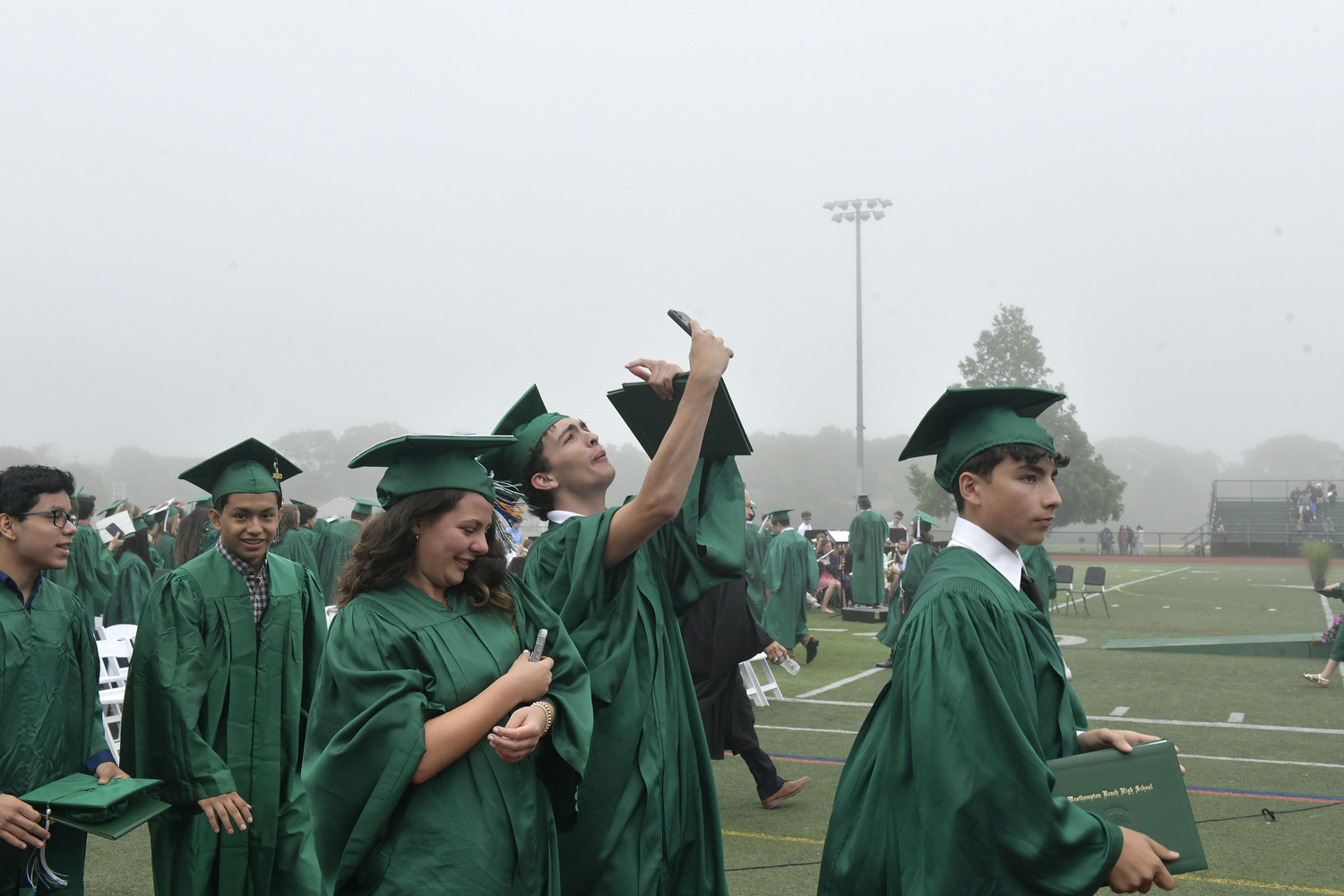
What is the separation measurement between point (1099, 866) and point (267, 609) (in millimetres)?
2933

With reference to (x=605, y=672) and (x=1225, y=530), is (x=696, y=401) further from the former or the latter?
(x=1225, y=530)

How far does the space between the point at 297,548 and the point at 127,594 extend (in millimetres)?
1631

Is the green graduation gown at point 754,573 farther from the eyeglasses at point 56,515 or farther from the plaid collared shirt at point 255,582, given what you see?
the eyeglasses at point 56,515

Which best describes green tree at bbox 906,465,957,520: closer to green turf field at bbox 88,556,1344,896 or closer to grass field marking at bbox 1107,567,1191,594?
grass field marking at bbox 1107,567,1191,594

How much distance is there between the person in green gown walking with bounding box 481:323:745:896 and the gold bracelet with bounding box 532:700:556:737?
11.5 inches

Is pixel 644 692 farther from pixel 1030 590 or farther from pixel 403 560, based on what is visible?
pixel 1030 590

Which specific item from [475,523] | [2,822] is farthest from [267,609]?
[475,523]

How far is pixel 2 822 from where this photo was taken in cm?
311

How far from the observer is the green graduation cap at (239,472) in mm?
3994

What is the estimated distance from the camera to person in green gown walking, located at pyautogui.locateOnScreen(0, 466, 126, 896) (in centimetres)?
330

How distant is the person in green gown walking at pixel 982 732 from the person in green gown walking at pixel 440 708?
66 centimetres

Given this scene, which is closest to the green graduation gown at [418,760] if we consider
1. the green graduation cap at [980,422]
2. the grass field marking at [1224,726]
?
the green graduation cap at [980,422]

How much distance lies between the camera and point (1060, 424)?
5178cm

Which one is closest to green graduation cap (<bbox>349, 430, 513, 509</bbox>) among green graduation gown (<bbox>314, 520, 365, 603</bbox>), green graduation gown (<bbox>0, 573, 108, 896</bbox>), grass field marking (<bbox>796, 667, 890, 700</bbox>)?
green graduation gown (<bbox>0, 573, 108, 896</bbox>)
